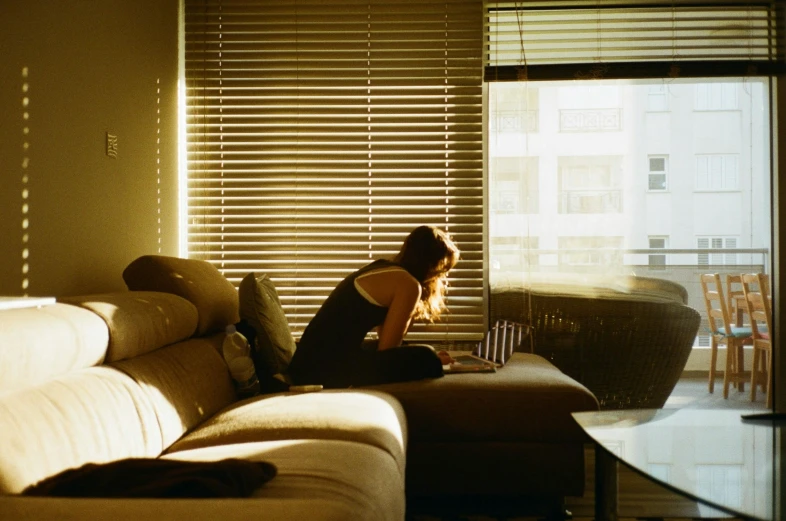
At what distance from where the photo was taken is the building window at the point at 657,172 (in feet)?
13.4

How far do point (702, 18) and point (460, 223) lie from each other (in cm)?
171

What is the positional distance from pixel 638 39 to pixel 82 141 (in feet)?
9.41

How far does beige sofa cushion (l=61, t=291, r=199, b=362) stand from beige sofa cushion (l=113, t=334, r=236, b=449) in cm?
4

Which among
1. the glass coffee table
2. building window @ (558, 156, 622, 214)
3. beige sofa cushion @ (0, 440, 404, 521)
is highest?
building window @ (558, 156, 622, 214)

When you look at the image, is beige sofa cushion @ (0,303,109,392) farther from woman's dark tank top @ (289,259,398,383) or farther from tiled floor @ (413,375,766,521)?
tiled floor @ (413,375,766,521)

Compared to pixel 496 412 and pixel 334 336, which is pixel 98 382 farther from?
pixel 496 412

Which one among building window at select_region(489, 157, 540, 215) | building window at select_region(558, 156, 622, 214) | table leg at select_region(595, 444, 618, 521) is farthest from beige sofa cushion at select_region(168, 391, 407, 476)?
building window at select_region(558, 156, 622, 214)

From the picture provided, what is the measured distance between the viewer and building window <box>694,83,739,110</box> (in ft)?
13.5

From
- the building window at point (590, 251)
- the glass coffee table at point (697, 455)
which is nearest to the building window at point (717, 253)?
the building window at point (590, 251)

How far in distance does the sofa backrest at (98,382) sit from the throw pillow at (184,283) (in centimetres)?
11

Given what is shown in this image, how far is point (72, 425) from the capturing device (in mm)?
1689

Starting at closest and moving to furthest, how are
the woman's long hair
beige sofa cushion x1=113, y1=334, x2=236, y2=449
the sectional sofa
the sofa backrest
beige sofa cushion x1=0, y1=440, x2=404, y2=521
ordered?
beige sofa cushion x1=0, y1=440, x2=404, y2=521, the sectional sofa, the sofa backrest, beige sofa cushion x1=113, y1=334, x2=236, y2=449, the woman's long hair

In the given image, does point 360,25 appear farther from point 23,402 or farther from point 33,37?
point 23,402

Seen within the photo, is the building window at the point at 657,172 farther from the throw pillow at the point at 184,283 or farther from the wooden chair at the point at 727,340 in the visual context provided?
the throw pillow at the point at 184,283
